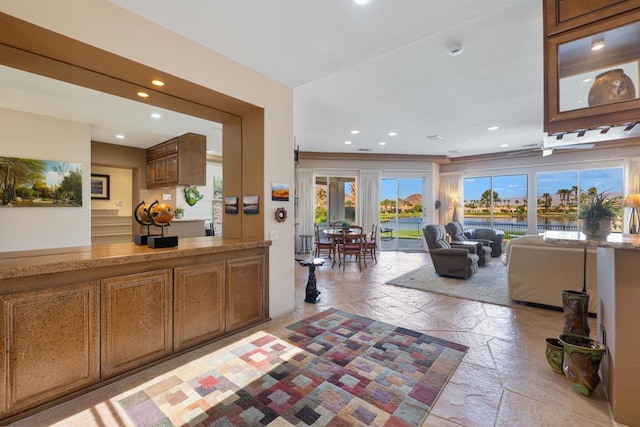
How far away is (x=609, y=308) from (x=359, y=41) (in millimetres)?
2892

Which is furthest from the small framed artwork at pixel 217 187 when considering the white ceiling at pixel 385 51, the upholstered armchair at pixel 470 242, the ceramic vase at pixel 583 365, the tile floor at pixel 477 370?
the upholstered armchair at pixel 470 242

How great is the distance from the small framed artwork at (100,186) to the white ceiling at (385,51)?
1555mm

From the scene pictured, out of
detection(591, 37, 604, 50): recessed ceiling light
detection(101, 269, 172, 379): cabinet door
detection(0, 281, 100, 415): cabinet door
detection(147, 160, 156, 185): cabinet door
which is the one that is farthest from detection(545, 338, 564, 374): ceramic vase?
detection(147, 160, 156, 185): cabinet door

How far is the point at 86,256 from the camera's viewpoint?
6.90 ft

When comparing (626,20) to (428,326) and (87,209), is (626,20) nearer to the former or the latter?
(428,326)

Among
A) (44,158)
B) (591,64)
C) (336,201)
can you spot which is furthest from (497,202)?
(44,158)

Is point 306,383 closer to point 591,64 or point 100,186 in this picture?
point 100,186

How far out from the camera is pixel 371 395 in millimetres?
1993

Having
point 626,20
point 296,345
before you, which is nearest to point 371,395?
point 296,345

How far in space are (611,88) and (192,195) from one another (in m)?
3.84

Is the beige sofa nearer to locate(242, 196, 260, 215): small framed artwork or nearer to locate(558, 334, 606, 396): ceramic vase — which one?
locate(558, 334, 606, 396): ceramic vase

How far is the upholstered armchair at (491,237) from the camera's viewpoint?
7.75 metres

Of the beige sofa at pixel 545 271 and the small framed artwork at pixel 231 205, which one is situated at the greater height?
the small framed artwork at pixel 231 205

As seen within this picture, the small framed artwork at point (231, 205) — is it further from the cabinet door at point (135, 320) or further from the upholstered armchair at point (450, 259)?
the upholstered armchair at point (450, 259)
